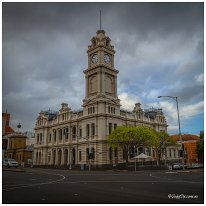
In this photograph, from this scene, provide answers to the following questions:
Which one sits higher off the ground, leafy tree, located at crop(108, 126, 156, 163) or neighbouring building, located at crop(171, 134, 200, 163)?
leafy tree, located at crop(108, 126, 156, 163)

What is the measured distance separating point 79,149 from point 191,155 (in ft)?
155

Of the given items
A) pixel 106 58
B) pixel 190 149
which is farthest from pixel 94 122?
pixel 190 149

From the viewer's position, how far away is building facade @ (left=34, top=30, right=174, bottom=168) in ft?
199

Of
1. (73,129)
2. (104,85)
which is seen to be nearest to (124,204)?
(104,85)

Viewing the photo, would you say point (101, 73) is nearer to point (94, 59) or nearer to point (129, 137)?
point (94, 59)

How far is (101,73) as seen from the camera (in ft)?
213

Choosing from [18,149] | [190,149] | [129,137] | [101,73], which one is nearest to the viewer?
[129,137]

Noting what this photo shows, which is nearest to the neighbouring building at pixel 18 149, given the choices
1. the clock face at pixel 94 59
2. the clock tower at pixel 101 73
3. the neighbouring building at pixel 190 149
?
the clock tower at pixel 101 73

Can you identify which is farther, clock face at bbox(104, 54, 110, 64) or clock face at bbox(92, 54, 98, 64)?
clock face at bbox(92, 54, 98, 64)

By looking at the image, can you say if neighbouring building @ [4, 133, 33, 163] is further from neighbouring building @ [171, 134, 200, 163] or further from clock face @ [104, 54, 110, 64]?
neighbouring building @ [171, 134, 200, 163]

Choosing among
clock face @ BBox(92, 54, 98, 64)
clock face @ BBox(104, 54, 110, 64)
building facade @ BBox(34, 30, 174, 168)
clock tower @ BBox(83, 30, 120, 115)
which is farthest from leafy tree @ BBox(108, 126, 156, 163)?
clock face @ BBox(92, 54, 98, 64)

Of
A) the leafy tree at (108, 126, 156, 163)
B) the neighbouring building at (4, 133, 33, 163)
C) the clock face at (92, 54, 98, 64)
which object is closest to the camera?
the leafy tree at (108, 126, 156, 163)

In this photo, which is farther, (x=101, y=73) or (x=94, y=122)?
(x=101, y=73)

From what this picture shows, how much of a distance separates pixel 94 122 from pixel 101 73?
12.5m
